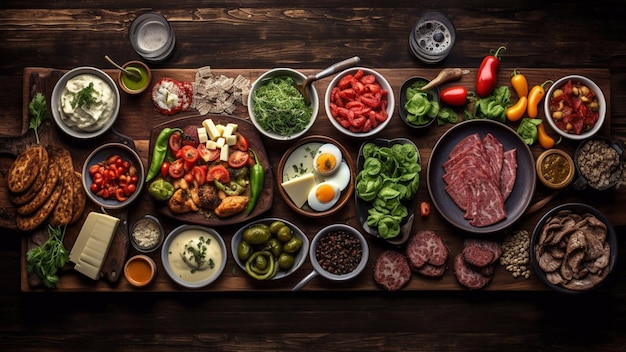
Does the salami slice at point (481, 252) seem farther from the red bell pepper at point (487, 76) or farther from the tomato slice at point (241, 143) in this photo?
the tomato slice at point (241, 143)

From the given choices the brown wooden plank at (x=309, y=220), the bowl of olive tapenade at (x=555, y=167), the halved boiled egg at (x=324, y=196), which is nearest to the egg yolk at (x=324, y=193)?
the halved boiled egg at (x=324, y=196)

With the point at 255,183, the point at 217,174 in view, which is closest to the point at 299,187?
the point at 255,183

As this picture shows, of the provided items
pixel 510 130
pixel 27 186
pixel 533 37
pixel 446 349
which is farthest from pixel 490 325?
pixel 27 186

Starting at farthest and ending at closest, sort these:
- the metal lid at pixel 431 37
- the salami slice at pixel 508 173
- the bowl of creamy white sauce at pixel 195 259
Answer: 1. the metal lid at pixel 431 37
2. the salami slice at pixel 508 173
3. the bowl of creamy white sauce at pixel 195 259

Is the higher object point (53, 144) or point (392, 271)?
point (53, 144)

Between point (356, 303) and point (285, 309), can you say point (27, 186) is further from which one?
point (356, 303)

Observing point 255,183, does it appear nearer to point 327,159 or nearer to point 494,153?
point 327,159
